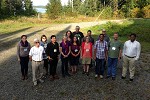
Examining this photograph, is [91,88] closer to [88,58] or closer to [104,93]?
[104,93]

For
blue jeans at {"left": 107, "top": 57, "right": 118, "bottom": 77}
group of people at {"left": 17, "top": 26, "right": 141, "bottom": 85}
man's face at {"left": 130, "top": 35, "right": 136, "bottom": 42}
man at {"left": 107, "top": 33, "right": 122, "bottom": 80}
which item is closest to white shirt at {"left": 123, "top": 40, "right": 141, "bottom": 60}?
group of people at {"left": 17, "top": 26, "right": 141, "bottom": 85}

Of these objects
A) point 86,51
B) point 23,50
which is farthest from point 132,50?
point 23,50

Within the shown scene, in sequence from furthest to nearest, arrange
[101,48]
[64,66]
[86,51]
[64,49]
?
[64,66] < [86,51] < [64,49] < [101,48]

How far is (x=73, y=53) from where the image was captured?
11.0 meters

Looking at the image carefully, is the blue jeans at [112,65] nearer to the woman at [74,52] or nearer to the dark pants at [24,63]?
the woman at [74,52]

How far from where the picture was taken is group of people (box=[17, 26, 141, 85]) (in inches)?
383

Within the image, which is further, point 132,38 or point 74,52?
point 74,52

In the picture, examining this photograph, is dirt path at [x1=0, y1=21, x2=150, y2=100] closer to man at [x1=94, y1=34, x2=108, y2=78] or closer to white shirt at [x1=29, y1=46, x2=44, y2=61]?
man at [x1=94, y1=34, x2=108, y2=78]

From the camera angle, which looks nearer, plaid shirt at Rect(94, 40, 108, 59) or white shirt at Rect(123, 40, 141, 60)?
white shirt at Rect(123, 40, 141, 60)

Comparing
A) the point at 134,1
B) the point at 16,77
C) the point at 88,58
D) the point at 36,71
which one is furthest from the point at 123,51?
the point at 134,1

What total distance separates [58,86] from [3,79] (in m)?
2.77

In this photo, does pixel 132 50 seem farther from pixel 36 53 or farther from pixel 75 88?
pixel 36 53

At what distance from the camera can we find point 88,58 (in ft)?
35.9

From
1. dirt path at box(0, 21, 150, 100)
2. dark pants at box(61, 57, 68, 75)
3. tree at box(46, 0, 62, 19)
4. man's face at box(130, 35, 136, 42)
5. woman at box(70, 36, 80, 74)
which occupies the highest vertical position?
tree at box(46, 0, 62, 19)
